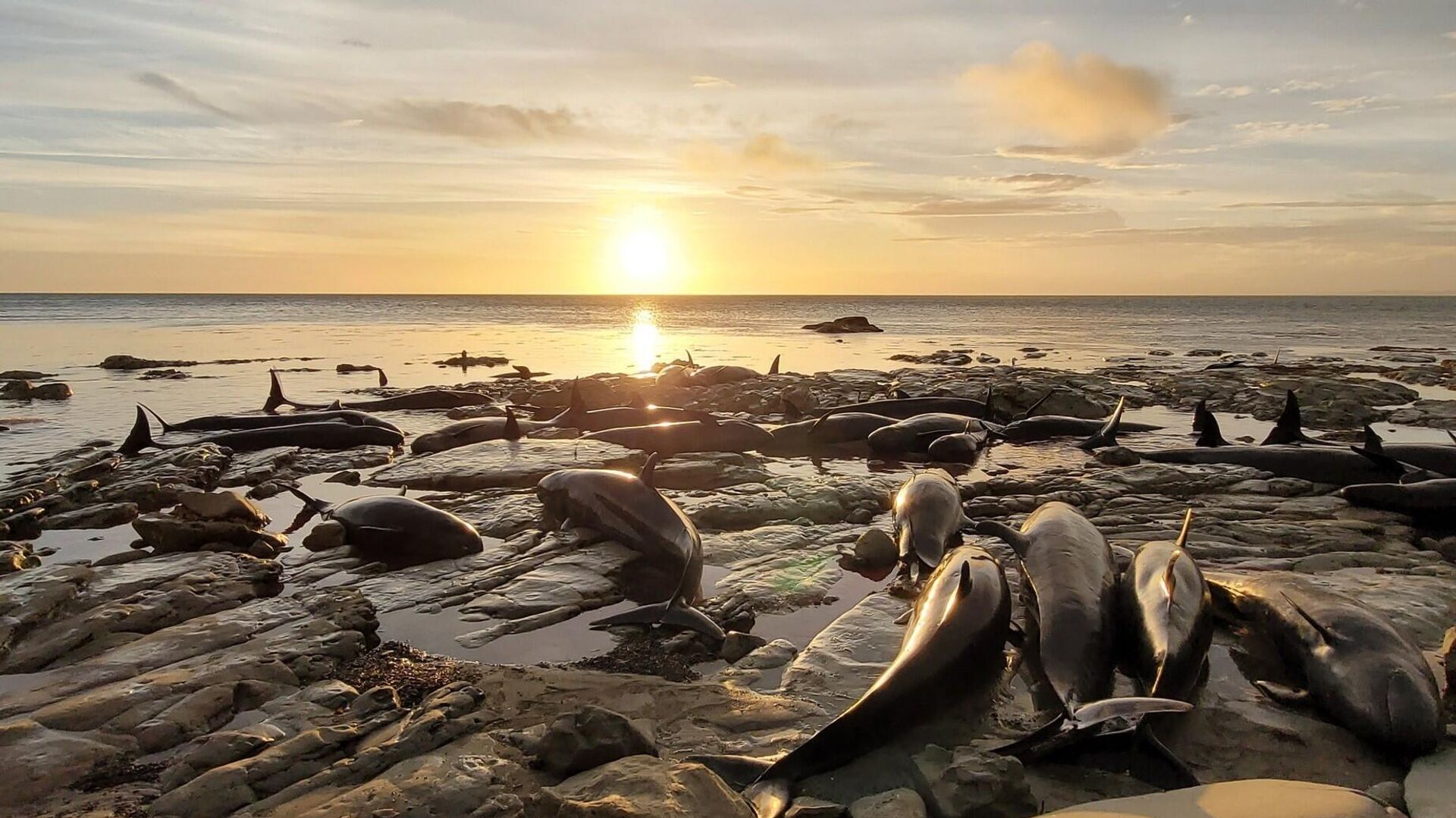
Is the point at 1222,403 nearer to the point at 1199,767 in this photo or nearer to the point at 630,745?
the point at 1199,767

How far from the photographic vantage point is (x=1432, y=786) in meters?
3.77

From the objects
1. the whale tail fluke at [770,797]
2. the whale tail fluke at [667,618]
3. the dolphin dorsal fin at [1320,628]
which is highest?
the dolphin dorsal fin at [1320,628]

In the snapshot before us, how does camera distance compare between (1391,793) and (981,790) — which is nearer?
(981,790)

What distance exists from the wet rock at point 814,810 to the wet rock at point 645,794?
0.22m

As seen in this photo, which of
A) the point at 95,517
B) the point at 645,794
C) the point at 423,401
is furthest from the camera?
the point at 423,401

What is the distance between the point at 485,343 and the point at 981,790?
4360 cm

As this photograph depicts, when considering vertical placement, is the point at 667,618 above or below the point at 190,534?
below

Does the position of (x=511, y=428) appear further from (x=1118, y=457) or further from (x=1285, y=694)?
(x=1285, y=694)

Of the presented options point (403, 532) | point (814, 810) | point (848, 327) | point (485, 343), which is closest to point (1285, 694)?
point (814, 810)

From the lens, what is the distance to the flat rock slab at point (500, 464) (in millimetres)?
11188

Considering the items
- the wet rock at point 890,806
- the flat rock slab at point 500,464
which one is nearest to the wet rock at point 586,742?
the wet rock at point 890,806

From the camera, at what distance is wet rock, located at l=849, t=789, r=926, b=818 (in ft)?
11.8

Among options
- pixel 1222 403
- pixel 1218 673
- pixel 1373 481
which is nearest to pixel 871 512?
pixel 1218 673

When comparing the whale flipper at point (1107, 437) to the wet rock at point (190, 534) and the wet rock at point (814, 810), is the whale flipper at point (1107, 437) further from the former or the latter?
the wet rock at point (190, 534)
